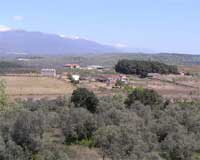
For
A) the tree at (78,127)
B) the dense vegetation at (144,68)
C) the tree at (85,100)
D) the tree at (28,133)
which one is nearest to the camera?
the tree at (28,133)

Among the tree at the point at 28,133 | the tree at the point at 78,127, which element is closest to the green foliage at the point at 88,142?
the tree at the point at 78,127

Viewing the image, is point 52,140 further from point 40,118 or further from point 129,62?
point 129,62

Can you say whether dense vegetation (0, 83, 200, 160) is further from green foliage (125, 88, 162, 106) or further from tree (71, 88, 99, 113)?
green foliage (125, 88, 162, 106)

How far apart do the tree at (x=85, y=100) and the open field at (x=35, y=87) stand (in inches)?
780

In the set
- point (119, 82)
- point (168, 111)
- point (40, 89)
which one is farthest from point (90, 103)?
point (119, 82)

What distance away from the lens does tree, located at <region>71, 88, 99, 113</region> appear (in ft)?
147

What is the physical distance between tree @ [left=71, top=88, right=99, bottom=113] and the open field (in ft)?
65.0

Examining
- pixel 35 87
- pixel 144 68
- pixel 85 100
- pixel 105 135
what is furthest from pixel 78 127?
Answer: pixel 144 68

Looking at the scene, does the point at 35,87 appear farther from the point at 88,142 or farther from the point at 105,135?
the point at 105,135

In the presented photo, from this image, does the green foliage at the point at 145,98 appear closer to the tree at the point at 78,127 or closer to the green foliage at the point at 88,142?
the tree at the point at 78,127

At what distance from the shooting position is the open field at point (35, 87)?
6919cm

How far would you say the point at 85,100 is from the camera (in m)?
45.7

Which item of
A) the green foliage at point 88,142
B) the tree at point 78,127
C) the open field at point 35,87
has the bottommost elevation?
the open field at point 35,87

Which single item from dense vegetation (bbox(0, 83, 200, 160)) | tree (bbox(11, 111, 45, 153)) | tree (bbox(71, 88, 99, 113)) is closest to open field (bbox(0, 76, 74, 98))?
tree (bbox(71, 88, 99, 113))
